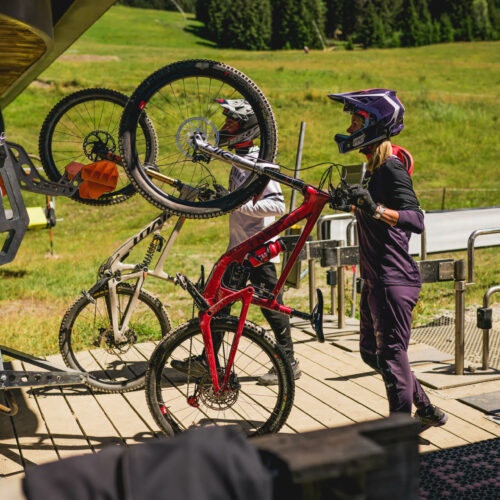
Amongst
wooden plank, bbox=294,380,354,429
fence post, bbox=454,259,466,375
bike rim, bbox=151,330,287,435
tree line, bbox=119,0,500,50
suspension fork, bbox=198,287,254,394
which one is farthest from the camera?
tree line, bbox=119,0,500,50

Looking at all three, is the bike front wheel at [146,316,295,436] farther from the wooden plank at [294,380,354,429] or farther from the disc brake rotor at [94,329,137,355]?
the disc brake rotor at [94,329,137,355]

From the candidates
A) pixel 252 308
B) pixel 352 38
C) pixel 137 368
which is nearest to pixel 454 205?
pixel 252 308

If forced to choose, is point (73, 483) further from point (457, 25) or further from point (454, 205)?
point (457, 25)

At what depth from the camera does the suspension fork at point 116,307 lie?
481cm

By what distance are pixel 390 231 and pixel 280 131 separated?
91.4ft

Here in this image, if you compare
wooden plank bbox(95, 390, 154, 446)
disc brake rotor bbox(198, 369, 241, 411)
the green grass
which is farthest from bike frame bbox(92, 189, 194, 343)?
the green grass

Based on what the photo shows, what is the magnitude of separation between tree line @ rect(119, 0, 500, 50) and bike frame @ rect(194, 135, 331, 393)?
68.5 m

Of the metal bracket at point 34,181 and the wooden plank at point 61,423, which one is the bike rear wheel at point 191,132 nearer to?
the metal bracket at point 34,181

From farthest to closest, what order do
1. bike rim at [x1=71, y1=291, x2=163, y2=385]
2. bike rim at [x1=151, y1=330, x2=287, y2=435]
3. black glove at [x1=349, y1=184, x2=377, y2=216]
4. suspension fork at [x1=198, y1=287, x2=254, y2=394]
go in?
1. bike rim at [x1=71, y1=291, x2=163, y2=385]
2. bike rim at [x1=151, y1=330, x2=287, y2=435]
3. suspension fork at [x1=198, y1=287, x2=254, y2=394]
4. black glove at [x1=349, y1=184, x2=377, y2=216]

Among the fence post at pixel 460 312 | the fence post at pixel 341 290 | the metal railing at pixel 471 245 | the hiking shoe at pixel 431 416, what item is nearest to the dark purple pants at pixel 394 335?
the hiking shoe at pixel 431 416

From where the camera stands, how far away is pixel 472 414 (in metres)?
4.42

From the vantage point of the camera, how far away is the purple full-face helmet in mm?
3615

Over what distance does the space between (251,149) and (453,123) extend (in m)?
34.2

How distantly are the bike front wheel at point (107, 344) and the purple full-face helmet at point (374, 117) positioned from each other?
2.09m
